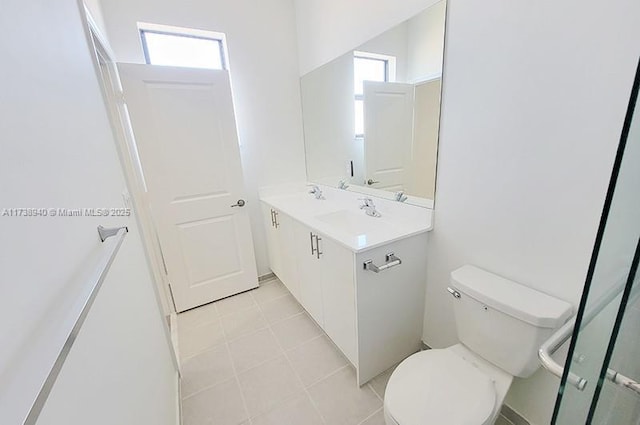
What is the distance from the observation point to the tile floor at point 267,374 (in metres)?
1.43

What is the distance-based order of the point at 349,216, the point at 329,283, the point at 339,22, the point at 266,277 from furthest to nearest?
1. the point at 266,277
2. the point at 349,216
3. the point at 339,22
4. the point at 329,283

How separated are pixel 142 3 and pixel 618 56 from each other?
8.98 ft

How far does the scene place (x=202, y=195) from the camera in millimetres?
2270

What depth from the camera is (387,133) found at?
1841 millimetres

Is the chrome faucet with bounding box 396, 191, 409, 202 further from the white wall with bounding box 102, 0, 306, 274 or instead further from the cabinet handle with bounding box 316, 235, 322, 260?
the white wall with bounding box 102, 0, 306, 274

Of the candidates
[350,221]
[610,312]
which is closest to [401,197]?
[350,221]

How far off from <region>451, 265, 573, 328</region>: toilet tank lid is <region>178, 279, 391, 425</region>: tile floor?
2.77 ft

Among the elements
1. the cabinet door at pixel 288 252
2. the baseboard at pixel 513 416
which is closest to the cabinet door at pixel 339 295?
the cabinet door at pixel 288 252

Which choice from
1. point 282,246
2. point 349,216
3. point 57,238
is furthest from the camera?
point 282,246

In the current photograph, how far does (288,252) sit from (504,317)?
4.99ft

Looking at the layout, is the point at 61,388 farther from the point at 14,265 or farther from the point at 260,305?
the point at 260,305

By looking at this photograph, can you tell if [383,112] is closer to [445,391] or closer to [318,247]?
[318,247]

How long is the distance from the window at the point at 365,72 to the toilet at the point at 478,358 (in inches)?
51.3

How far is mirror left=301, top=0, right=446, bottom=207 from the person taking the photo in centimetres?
141
